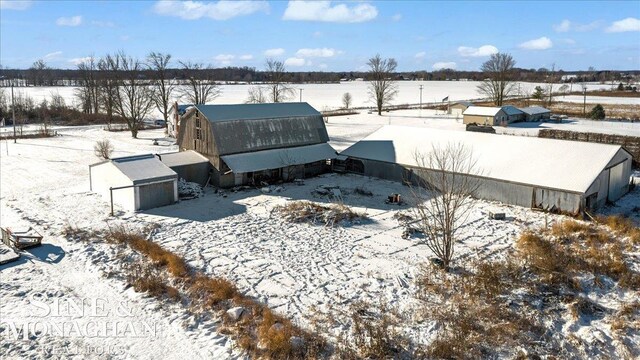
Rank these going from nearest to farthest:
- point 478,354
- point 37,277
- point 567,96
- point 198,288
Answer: point 478,354 → point 198,288 → point 37,277 → point 567,96

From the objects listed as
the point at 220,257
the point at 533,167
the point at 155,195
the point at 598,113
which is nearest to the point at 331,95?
the point at 598,113

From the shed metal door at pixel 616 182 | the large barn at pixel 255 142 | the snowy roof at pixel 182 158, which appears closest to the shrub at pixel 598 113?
the shed metal door at pixel 616 182

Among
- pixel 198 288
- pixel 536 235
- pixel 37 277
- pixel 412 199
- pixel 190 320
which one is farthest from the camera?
pixel 412 199

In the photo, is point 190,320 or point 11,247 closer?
point 190,320

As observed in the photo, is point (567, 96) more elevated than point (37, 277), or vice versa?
point (567, 96)

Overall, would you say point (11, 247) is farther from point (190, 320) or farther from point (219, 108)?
point (219, 108)

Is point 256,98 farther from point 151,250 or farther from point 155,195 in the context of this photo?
point 151,250

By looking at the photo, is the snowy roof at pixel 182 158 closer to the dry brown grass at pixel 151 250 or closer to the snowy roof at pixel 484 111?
the dry brown grass at pixel 151 250

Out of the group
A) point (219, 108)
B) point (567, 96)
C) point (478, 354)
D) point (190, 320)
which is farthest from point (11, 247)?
point (567, 96)
